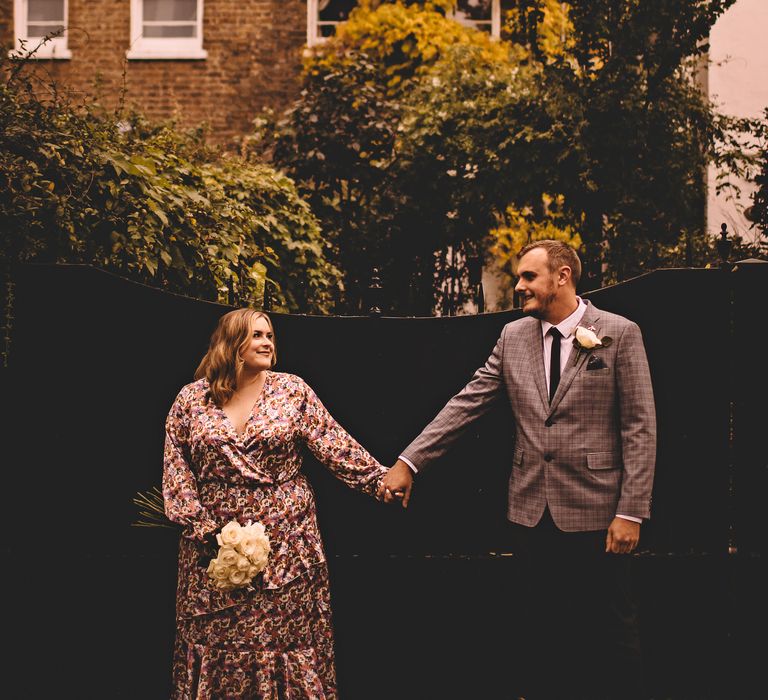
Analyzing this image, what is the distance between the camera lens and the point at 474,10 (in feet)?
41.9

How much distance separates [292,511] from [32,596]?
1.68 meters

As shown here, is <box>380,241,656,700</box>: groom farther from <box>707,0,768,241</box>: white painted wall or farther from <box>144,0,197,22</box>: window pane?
<box>144,0,197,22</box>: window pane

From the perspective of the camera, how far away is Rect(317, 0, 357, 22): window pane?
12992mm

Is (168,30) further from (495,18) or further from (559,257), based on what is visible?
(559,257)

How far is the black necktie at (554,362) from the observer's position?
3883 mm

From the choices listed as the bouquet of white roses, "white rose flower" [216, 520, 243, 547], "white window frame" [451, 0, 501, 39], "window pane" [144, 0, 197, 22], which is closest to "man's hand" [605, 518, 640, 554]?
the bouquet of white roses

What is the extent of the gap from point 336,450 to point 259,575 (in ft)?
2.16

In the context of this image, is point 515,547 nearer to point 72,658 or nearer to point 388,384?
point 388,384

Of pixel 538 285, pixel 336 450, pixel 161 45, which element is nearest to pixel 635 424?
pixel 538 285

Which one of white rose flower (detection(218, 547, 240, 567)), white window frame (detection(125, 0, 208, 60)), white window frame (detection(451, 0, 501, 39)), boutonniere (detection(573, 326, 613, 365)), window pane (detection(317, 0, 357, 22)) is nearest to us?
white rose flower (detection(218, 547, 240, 567))

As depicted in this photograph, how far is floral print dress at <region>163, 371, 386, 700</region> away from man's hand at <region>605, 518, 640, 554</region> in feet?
4.28

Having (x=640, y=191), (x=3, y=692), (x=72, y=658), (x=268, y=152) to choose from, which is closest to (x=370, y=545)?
(x=72, y=658)

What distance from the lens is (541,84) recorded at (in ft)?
27.0

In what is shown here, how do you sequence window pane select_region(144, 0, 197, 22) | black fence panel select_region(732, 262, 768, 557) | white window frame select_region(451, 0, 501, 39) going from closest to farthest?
black fence panel select_region(732, 262, 768, 557)
white window frame select_region(451, 0, 501, 39)
window pane select_region(144, 0, 197, 22)
